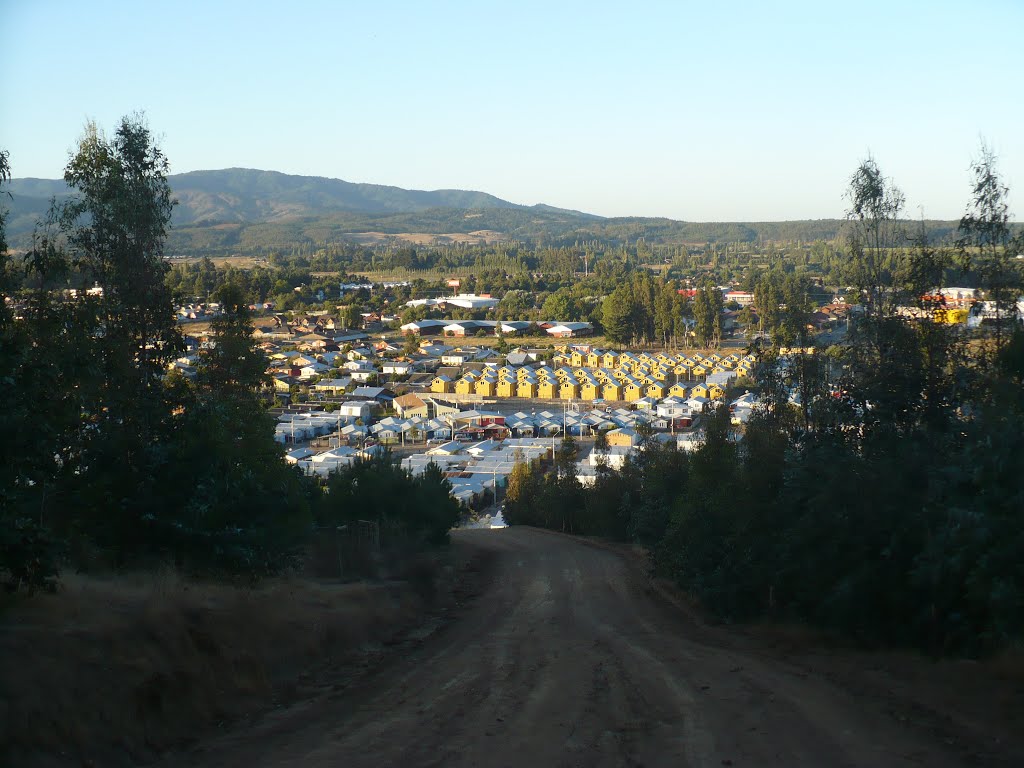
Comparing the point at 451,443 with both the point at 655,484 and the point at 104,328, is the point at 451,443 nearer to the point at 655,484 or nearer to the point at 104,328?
the point at 655,484

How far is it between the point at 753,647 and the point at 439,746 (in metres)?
4.72

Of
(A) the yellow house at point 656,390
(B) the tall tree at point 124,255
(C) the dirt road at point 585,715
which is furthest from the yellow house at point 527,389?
(C) the dirt road at point 585,715

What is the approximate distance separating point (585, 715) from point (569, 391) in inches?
2304

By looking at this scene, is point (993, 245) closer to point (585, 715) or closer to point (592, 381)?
point (585, 715)

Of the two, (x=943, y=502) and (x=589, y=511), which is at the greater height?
(x=943, y=502)

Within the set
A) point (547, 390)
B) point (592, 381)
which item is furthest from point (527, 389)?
point (592, 381)

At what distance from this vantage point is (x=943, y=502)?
25.0 ft

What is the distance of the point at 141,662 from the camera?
6.18 m

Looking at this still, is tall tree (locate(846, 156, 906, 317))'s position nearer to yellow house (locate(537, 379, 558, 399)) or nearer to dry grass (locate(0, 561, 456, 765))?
dry grass (locate(0, 561, 456, 765))

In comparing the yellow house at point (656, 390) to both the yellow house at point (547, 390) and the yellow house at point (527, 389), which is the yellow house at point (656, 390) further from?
the yellow house at point (527, 389)

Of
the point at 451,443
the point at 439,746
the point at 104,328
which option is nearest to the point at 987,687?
the point at 439,746

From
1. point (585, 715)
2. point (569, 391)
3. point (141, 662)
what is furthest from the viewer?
point (569, 391)

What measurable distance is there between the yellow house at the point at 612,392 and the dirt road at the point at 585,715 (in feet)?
173

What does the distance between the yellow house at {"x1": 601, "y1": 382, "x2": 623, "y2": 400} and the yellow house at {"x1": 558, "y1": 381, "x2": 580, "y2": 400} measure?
6.54ft
